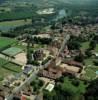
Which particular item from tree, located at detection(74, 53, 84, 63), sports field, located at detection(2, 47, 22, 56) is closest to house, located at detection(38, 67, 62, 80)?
tree, located at detection(74, 53, 84, 63)

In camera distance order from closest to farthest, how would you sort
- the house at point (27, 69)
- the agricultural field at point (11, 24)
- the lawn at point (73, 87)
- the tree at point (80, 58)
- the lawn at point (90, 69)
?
1. the lawn at point (73, 87)
2. the house at point (27, 69)
3. the lawn at point (90, 69)
4. the tree at point (80, 58)
5. the agricultural field at point (11, 24)

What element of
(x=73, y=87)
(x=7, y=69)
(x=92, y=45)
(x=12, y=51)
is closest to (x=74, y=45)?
(x=92, y=45)

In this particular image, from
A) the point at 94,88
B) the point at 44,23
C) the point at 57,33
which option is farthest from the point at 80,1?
the point at 94,88

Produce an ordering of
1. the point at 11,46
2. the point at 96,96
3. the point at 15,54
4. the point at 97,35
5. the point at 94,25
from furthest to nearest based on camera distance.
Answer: the point at 94,25 < the point at 97,35 < the point at 11,46 < the point at 15,54 < the point at 96,96

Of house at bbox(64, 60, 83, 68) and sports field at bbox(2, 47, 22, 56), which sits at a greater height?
house at bbox(64, 60, 83, 68)

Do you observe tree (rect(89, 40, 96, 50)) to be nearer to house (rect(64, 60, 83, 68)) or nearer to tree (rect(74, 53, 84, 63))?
tree (rect(74, 53, 84, 63))

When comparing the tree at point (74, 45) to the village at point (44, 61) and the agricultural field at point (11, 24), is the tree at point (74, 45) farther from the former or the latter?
the agricultural field at point (11, 24)

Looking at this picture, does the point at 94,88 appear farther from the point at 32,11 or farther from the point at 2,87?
the point at 32,11

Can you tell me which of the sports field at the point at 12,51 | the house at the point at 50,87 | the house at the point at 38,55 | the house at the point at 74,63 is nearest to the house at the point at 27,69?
the house at the point at 50,87
